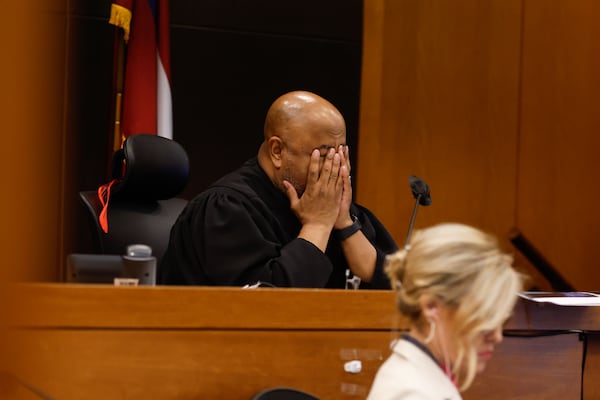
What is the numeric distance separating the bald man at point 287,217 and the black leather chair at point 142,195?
0.66 feet

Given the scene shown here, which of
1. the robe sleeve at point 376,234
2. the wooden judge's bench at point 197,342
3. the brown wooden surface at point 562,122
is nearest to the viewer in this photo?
the wooden judge's bench at point 197,342

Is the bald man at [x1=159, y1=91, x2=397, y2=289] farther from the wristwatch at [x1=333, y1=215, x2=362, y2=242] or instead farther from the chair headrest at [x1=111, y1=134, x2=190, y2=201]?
the chair headrest at [x1=111, y1=134, x2=190, y2=201]

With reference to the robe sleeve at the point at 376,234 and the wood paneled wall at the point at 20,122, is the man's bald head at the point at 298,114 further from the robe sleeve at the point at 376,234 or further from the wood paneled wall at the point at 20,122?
the wood paneled wall at the point at 20,122

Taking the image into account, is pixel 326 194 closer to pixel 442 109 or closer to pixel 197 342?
pixel 197 342

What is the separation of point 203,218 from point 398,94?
2.58 m

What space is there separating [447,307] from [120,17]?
9.41 feet

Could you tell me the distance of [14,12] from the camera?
1321 millimetres

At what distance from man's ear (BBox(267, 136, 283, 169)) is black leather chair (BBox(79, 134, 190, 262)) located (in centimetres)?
31

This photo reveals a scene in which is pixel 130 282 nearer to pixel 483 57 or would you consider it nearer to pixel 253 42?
pixel 253 42

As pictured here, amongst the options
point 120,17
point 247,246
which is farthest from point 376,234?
point 120,17

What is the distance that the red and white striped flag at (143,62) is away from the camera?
411cm

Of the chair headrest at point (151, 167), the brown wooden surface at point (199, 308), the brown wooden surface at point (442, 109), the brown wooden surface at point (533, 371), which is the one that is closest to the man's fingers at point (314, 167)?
the chair headrest at point (151, 167)

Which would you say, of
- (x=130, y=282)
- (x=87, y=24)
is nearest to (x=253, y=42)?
(x=87, y=24)

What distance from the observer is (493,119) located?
5.16 metres
